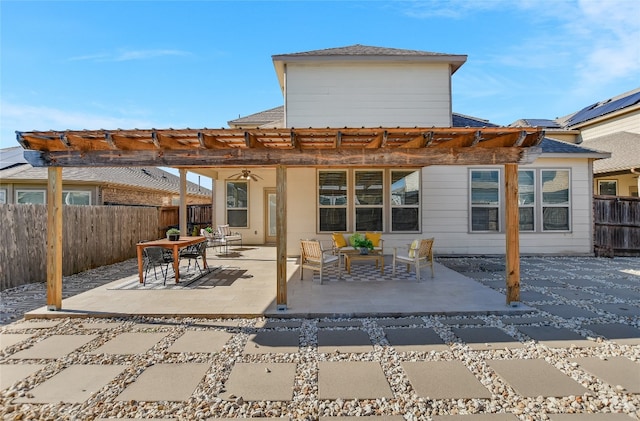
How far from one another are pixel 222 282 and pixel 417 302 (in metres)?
3.86

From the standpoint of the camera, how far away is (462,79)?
9.79m

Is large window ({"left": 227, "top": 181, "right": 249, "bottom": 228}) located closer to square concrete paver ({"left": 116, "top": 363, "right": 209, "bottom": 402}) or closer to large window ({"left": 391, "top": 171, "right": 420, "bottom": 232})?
large window ({"left": 391, "top": 171, "right": 420, "bottom": 232})

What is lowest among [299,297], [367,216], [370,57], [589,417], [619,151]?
[589,417]

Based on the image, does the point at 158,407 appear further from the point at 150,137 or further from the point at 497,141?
the point at 497,141

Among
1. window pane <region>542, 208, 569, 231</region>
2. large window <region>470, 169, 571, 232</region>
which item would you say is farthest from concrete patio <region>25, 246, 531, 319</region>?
window pane <region>542, 208, 569, 231</region>

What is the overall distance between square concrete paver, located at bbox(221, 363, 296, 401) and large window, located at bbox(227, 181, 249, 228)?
958cm

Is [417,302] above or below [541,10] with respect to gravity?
below

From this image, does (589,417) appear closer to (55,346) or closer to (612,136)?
(55,346)

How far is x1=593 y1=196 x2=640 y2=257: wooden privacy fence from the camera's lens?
31.6 ft

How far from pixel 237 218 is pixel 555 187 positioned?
433 inches

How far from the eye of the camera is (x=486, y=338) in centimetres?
376

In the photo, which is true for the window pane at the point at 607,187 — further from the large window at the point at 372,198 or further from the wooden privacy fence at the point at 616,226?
the large window at the point at 372,198

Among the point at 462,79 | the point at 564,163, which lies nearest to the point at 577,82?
the point at 564,163

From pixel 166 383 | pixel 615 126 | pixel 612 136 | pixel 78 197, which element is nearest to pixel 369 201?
pixel 166 383
